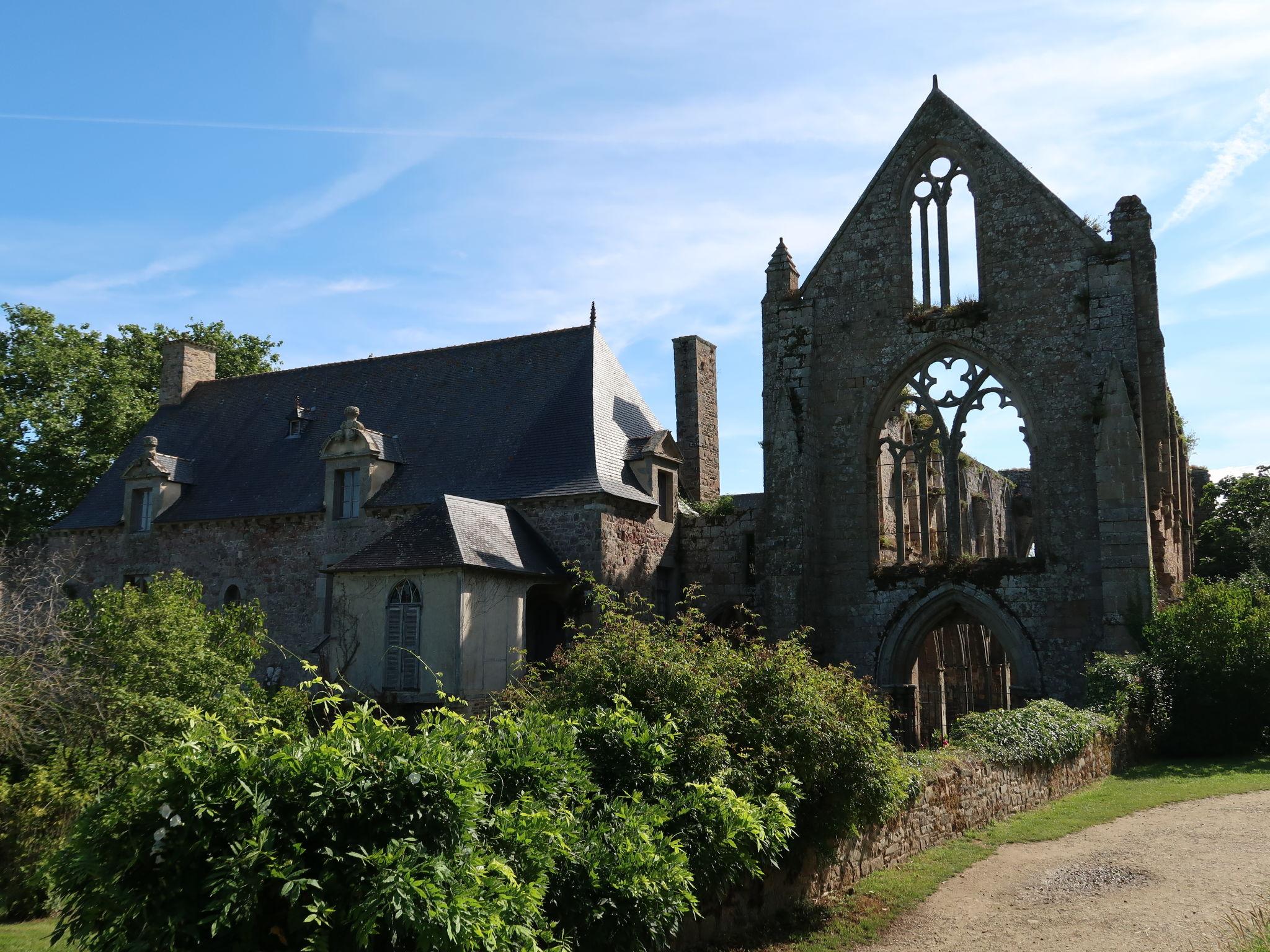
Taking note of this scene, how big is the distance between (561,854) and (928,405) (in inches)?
611

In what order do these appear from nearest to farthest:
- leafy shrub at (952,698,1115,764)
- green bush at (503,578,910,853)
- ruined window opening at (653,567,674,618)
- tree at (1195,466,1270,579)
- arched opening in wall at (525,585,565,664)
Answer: green bush at (503,578,910,853), leafy shrub at (952,698,1115,764), arched opening in wall at (525,585,565,664), ruined window opening at (653,567,674,618), tree at (1195,466,1270,579)

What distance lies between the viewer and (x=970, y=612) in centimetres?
2011

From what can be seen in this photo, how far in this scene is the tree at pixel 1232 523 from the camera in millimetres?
33219

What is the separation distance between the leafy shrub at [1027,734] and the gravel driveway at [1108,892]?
159 centimetres

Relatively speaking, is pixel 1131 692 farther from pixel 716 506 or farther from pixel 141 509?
pixel 141 509

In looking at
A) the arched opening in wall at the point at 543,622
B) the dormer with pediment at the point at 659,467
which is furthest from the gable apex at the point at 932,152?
the arched opening in wall at the point at 543,622

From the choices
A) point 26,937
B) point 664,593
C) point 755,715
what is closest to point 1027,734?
point 755,715

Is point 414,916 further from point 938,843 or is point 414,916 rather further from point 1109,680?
point 1109,680

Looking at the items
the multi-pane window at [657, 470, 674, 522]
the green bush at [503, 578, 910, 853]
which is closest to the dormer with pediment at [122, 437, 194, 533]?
the multi-pane window at [657, 470, 674, 522]

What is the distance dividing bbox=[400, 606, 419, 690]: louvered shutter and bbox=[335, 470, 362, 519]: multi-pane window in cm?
530

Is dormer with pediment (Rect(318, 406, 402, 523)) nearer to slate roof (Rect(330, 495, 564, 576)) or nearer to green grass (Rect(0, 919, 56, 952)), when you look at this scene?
slate roof (Rect(330, 495, 564, 576))

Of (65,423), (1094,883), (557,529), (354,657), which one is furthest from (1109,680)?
(65,423)

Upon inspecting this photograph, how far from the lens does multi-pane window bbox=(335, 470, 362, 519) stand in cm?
2344

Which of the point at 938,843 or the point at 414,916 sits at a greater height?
the point at 414,916
